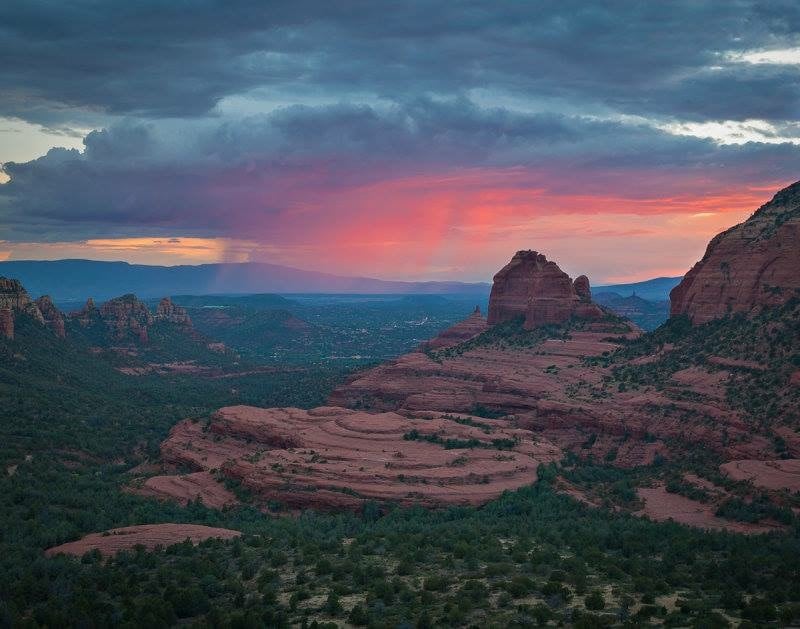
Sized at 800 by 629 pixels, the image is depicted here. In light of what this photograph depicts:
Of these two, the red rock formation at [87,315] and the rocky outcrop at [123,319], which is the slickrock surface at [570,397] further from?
the red rock formation at [87,315]

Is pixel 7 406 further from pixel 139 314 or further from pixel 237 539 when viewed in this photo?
pixel 139 314

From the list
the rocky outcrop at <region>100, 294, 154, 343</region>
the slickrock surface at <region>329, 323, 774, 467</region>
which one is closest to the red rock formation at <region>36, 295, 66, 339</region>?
the rocky outcrop at <region>100, 294, 154, 343</region>

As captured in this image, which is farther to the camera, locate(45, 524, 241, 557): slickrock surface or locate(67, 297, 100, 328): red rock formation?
locate(67, 297, 100, 328): red rock formation

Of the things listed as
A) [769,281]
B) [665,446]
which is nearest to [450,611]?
[665,446]

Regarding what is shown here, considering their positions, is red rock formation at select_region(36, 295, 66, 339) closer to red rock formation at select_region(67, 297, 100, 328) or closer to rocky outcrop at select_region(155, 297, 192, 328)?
red rock formation at select_region(67, 297, 100, 328)

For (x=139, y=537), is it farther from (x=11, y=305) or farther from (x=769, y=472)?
(x=11, y=305)

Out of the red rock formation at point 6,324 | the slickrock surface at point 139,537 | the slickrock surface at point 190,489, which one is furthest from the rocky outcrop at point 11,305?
the slickrock surface at point 139,537
